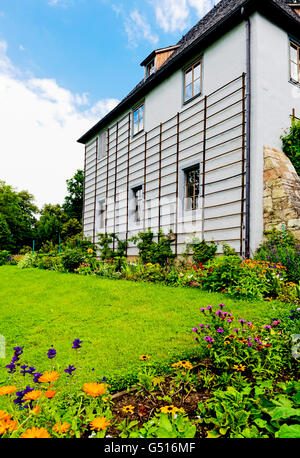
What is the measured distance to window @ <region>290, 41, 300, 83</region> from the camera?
8.57 m

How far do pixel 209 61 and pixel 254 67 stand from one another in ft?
5.93

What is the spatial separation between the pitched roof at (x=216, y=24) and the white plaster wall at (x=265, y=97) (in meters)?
0.28

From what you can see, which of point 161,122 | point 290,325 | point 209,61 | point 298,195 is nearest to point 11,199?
point 161,122

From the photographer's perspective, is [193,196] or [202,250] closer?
[202,250]

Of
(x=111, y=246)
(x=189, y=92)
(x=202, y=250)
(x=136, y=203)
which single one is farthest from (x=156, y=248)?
(x=189, y=92)

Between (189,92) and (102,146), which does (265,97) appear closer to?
(189,92)

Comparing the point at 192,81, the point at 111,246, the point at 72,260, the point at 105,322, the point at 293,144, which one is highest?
the point at 192,81

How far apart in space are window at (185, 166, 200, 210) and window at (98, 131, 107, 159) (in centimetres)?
660

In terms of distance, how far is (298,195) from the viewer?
7160 millimetres

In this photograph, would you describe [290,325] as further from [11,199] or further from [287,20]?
[11,199]

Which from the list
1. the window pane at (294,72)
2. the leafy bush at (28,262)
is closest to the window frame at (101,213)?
the leafy bush at (28,262)

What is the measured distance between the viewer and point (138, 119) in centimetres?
1227

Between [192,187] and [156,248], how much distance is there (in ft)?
7.52

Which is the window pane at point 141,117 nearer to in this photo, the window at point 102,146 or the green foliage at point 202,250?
the window at point 102,146
